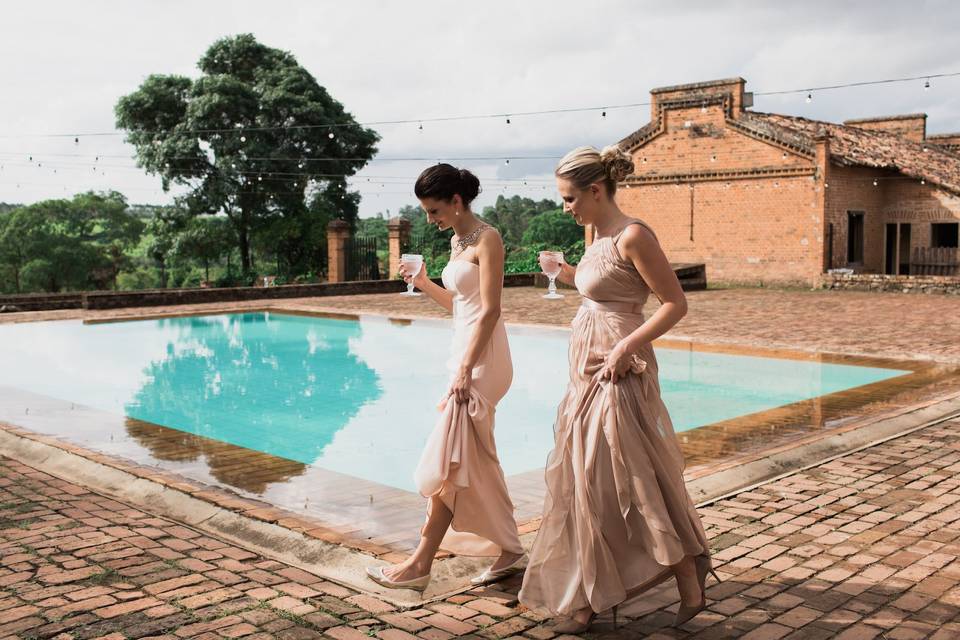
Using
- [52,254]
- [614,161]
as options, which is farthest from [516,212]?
[614,161]

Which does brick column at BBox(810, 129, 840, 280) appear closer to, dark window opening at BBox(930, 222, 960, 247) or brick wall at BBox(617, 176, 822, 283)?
brick wall at BBox(617, 176, 822, 283)

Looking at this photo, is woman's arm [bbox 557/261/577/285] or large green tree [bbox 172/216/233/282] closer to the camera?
woman's arm [bbox 557/261/577/285]

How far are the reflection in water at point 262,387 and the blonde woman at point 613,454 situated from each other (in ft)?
14.2

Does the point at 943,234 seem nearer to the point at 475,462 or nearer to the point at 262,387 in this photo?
the point at 262,387

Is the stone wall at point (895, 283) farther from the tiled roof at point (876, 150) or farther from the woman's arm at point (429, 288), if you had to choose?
the woman's arm at point (429, 288)

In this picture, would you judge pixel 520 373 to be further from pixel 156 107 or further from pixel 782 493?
pixel 156 107

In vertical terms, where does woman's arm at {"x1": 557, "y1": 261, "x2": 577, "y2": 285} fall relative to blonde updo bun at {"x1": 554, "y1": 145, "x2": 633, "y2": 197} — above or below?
below

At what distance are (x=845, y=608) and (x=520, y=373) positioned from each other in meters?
8.23

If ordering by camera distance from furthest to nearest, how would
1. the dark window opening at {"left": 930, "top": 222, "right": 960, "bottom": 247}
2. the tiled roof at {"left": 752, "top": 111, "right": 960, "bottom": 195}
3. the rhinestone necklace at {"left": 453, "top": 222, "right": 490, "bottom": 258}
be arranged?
the dark window opening at {"left": 930, "top": 222, "right": 960, "bottom": 247} → the tiled roof at {"left": 752, "top": 111, "right": 960, "bottom": 195} → the rhinestone necklace at {"left": 453, "top": 222, "right": 490, "bottom": 258}

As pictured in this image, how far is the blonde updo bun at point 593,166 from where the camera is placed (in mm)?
3273

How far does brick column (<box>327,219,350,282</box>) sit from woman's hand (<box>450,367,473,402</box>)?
80.4ft

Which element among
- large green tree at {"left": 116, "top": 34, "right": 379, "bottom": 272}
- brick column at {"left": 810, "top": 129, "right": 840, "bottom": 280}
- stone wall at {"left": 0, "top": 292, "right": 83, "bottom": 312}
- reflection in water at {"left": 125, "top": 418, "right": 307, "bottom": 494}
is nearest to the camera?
reflection in water at {"left": 125, "top": 418, "right": 307, "bottom": 494}

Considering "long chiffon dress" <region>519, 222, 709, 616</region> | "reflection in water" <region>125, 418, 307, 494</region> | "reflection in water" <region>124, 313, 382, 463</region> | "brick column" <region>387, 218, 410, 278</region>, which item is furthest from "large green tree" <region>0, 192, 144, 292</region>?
"long chiffon dress" <region>519, 222, 709, 616</region>

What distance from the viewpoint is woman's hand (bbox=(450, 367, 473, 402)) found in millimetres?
3727
